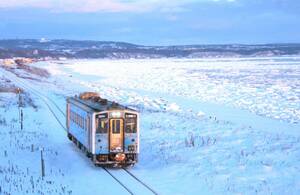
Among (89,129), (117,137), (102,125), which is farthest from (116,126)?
(89,129)

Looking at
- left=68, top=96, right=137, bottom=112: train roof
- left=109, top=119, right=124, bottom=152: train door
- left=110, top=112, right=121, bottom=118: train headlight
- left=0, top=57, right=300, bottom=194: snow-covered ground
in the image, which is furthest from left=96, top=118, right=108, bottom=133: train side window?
left=0, top=57, right=300, bottom=194: snow-covered ground

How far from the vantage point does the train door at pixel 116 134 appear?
21.0m

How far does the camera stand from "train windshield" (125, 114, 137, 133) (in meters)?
21.2

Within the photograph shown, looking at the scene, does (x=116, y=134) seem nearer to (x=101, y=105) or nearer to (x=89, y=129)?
(x=89, y=129)

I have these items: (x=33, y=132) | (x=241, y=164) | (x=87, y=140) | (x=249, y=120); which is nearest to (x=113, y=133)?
(x=87, y=140)

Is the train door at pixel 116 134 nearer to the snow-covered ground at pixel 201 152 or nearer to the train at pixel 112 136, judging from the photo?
the train at pixel 112 136

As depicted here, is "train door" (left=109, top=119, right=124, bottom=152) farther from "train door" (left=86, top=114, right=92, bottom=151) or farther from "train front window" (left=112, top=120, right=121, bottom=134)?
"train door" (left=86, top=114, right=92, bottom=151)

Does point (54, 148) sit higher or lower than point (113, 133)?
lower

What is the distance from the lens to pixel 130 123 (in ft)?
69.6

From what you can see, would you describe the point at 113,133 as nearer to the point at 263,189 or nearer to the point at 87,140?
the point at 87,140

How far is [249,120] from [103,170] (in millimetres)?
18228

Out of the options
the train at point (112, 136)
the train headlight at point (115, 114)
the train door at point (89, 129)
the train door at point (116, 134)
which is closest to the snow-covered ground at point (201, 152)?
the train at point (112, 136)

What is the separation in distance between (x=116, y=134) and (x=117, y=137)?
117 mm

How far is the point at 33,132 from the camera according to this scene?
3047 cm
